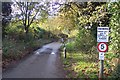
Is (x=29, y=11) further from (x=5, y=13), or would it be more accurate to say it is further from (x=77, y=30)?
(x=77, y=30)

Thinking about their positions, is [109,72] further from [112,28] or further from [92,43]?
[92,43]

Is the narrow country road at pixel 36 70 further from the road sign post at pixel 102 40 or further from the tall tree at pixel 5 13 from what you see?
the tall tree at pixel 5 13

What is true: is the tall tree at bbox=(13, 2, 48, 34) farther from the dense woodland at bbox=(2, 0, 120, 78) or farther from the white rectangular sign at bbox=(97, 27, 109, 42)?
the white rectangular sign at bbox=(97, 27, 109, 42)

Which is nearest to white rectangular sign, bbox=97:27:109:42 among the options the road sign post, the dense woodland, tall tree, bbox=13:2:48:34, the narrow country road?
the road sign post

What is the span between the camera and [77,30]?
90.6ft

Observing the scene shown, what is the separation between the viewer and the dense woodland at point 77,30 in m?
11.5

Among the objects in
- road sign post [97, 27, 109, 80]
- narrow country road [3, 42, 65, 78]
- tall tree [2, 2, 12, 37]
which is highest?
tall tree [2, 2, 12, 37]

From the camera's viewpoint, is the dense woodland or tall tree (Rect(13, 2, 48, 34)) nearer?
the dense woodland

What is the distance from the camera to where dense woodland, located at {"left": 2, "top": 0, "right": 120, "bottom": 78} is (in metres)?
11.5

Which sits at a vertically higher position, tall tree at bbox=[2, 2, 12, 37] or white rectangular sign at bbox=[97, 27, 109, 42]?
tall tree at bbox=[2, 2, 12, 37]

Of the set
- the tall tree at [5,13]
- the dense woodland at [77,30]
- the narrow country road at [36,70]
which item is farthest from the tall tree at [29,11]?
the narrow country road at [36,70]

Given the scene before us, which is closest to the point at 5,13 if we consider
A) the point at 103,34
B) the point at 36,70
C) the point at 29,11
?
the point at 29,11

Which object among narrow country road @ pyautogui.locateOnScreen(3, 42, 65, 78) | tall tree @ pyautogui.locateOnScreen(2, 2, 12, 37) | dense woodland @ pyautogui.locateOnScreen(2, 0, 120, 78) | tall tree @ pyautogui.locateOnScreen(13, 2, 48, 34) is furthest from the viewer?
tall tree @ pyautogui.locateOnScreen(13, 2, 48, 34)

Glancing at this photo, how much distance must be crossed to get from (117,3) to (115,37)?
1446 millimetres
